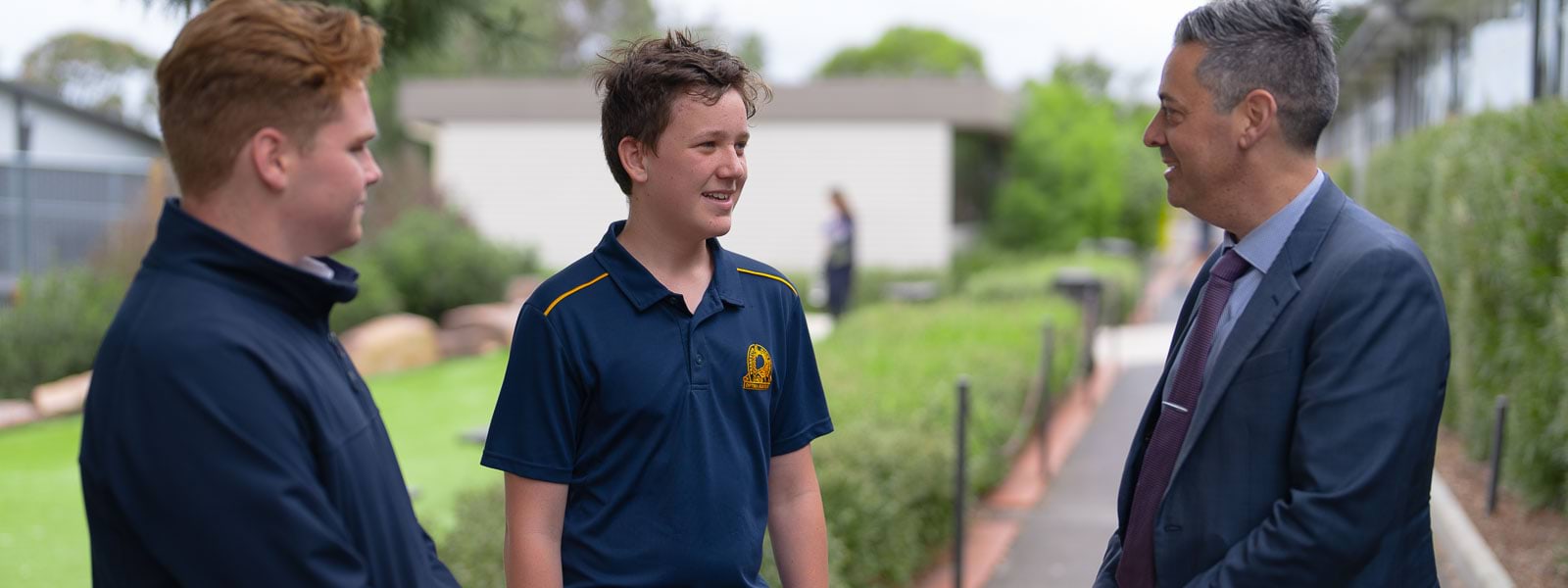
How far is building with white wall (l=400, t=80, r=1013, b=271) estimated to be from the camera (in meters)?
25.8

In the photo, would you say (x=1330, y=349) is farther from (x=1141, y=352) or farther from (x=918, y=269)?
(x=918, y=269)

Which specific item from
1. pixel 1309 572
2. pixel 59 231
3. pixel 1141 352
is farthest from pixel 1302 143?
pixel 59 231

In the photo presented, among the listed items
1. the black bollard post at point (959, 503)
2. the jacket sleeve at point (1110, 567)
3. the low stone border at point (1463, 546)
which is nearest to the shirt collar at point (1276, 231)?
the jacket sleeve at point (1110, 567)

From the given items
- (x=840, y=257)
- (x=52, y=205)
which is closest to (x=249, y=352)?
(x=840, y=257)

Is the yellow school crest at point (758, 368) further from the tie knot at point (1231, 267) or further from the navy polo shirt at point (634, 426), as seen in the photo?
the tie knot at point (1231, 267)

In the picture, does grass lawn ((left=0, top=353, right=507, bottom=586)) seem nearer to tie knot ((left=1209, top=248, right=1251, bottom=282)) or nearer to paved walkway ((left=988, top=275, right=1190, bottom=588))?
paved walkway ((left=988, top=275, right=1190, bottom=588))

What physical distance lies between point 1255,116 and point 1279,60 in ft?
0.32

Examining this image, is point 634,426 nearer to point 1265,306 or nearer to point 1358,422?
point 1265,306

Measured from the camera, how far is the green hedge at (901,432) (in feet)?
17.9

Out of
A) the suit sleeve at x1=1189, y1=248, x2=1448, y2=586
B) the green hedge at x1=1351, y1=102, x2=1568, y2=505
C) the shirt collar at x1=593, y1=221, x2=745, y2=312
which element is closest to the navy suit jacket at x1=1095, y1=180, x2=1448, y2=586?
the suit sleeve at x1=1189, y1=248, x2=1448, y2=586

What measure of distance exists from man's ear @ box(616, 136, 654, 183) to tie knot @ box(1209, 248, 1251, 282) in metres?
1.06

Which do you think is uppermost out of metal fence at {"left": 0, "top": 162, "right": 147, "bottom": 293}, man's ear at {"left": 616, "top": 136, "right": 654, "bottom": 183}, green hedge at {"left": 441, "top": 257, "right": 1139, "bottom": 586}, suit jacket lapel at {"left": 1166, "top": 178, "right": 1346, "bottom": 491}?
man's ear at {"left": 616, "top": 136, "right": 654, "bottom": 183}

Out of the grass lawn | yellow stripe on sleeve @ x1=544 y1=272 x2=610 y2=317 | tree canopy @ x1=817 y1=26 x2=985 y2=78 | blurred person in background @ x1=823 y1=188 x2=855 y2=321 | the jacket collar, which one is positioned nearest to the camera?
the jacket collar

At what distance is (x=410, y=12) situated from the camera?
4.93 meters
